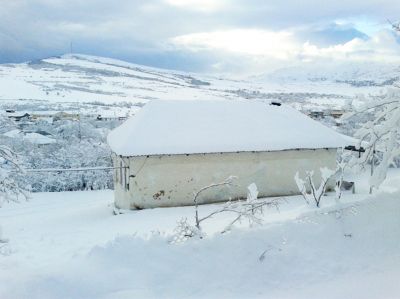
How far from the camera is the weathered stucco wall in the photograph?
54.9ft

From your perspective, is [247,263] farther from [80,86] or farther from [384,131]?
[80,86]

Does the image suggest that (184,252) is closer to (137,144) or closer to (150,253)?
(150,253)

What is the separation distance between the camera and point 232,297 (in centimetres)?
784

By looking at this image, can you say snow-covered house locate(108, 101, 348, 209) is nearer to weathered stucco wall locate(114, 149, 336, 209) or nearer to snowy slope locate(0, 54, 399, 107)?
weathered stucco wall locate(114, 149, 336, 209)

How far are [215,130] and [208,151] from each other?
54.5 inches

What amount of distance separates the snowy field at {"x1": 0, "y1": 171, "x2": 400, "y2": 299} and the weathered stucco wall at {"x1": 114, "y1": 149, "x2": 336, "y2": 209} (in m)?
6.42

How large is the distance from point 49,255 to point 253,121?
10.9 m

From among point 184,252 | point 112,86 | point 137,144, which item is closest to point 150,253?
point 184,252

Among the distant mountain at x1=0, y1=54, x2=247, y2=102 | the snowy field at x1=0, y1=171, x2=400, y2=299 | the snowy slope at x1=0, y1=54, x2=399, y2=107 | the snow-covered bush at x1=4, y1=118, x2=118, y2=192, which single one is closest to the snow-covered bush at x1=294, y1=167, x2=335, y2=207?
the snowy field at x1=0, y1=171, x2=400, y2=299

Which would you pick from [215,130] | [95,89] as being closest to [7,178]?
[215,130]

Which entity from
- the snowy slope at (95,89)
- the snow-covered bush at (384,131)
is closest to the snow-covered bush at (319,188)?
the snow-covered bush at (384,131)

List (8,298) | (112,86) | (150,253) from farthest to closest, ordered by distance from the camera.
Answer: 1. (112,86)
2. (150,253)
3. (8,298)

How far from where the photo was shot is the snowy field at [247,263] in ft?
25.9

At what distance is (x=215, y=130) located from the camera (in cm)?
1802
